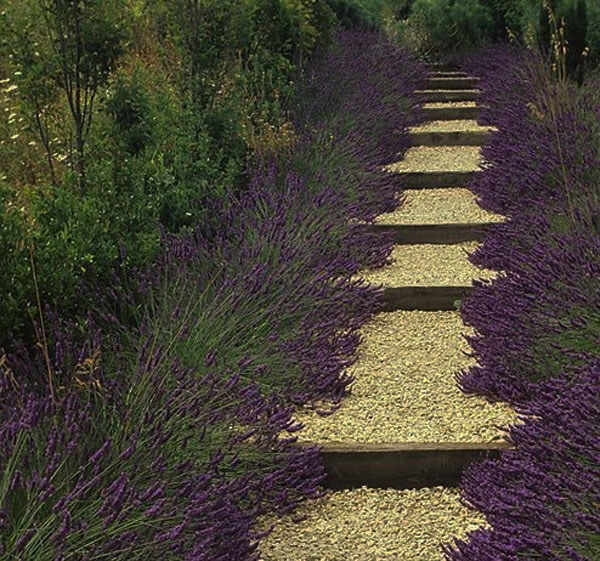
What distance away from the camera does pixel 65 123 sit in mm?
6449

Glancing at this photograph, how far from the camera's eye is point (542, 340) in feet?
11.3

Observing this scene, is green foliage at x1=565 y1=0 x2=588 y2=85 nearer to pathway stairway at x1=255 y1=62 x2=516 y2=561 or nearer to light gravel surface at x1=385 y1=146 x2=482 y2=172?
light gravel surface at x1=385 y1=146 x2=482 y2=172

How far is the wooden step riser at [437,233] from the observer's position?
229 inches

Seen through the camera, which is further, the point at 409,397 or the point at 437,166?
the point at 437,166

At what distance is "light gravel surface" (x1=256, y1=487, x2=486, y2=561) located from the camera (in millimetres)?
2857

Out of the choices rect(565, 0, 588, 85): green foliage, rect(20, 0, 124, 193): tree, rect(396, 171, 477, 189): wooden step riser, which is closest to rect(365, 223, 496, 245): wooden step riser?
rect(396, 171, 477, 189): wooden step riser

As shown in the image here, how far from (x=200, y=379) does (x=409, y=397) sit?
35.9 inches

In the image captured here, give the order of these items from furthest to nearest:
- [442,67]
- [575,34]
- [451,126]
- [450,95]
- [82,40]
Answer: [442,67] → [450,95] → [575,34] → [451,126] → [82,40]

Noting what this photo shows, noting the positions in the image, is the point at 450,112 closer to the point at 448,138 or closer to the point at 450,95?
the point at 450,95

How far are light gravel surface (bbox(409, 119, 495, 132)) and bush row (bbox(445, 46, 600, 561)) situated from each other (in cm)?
167

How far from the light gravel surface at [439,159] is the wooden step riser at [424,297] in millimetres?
2322

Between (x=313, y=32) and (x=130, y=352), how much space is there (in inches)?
236

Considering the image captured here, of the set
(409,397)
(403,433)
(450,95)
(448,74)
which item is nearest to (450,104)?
(450,95)

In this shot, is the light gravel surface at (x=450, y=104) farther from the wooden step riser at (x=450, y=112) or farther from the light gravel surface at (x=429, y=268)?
the light gravel surface at (x=429, y=268)
